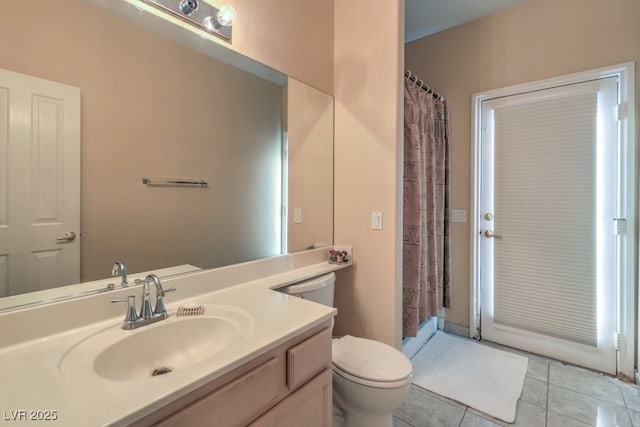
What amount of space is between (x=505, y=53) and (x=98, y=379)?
314 cm

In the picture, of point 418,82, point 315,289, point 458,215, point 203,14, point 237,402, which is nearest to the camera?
point 237,402

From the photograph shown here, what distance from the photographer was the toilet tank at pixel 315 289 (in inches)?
61.3

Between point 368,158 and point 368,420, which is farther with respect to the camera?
point 368,158

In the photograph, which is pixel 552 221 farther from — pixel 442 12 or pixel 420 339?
pixel 442 12

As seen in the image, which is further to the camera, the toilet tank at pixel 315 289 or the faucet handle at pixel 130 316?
the toilet tank at pixel 315 289

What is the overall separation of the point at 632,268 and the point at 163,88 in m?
2.94

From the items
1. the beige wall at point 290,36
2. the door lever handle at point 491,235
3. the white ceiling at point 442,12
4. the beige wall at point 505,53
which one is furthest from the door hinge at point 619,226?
the beige wall at point 290,36

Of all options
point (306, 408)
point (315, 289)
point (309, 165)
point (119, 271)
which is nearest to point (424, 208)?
point (309, 165)

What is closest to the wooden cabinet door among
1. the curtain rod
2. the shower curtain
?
the shower curtain

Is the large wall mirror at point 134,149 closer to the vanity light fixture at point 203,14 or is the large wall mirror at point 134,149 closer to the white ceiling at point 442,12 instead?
the vanity light fixture at point 203,14

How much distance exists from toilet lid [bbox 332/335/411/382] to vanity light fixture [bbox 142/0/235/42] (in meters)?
1.61

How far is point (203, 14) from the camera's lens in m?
1.31

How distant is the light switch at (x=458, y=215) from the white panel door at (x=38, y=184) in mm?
2607

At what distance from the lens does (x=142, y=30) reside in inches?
46.9
